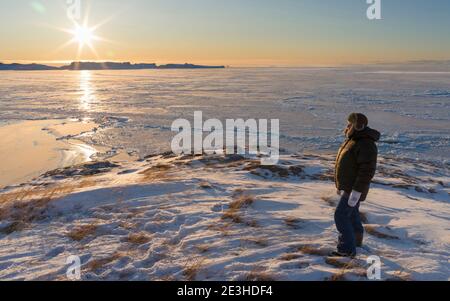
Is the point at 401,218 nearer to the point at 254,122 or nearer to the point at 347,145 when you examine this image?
the point at 347,145

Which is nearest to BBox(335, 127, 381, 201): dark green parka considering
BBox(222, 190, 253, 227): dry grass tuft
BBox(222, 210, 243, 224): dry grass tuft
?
BBox(222, 190, 253, 227): dry grass tuft

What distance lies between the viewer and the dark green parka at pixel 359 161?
4.87m

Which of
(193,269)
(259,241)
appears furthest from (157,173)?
(193,269)

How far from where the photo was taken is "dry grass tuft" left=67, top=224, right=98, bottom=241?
6945 mm

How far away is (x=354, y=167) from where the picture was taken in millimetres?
5027

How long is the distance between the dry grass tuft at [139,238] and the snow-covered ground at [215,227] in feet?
0.11

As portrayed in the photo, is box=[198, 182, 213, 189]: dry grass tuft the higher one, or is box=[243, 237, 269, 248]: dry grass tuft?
box=[198, 182, 213, 189]: dry grass tuft

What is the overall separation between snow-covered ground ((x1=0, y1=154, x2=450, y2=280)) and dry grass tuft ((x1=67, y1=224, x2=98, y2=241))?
0.07 feet

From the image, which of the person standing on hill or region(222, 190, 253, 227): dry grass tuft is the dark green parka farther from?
region(222, 190, 253, 227): dry grass tuft

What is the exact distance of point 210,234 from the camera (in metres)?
6.73

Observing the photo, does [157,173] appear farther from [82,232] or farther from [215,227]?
[215,227]

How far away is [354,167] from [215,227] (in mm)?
2914
